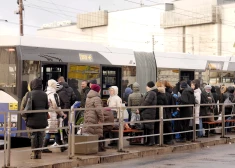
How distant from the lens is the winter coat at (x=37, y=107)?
37.4ft

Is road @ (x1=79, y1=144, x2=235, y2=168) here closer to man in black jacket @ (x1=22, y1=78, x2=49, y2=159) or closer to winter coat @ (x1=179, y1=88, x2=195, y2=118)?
man in black jacket @ (x1=22, y1=78, x2=49, y2=159)

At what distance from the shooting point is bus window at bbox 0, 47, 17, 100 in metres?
15.8

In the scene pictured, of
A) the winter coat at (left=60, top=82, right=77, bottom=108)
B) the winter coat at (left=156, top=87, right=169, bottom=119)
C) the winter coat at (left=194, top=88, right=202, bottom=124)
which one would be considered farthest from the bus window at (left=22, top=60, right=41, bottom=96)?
the winter coat at (left=194, top=88, right=202, bottom=124)

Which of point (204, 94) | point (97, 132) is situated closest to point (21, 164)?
point (97, 132)

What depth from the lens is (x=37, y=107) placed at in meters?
11.7

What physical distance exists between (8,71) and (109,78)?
4406 mm

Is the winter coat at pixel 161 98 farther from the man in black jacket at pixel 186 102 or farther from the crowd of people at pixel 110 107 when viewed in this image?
the man in black jacket at pixel 186 102

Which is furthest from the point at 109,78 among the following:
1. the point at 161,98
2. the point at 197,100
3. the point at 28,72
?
the point at 161,98

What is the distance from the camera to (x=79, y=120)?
13.7 m

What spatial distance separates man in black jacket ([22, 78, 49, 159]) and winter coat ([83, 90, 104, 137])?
3.97 ft

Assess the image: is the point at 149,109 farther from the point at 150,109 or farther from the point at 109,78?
the point at 109,78

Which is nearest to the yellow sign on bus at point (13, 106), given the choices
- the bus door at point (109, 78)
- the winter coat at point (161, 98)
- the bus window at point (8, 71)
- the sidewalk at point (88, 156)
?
the bus window at point (8, 71)

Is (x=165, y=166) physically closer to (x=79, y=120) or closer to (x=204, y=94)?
(x=79, y=120)

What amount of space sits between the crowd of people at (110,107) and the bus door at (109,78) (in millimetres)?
738
